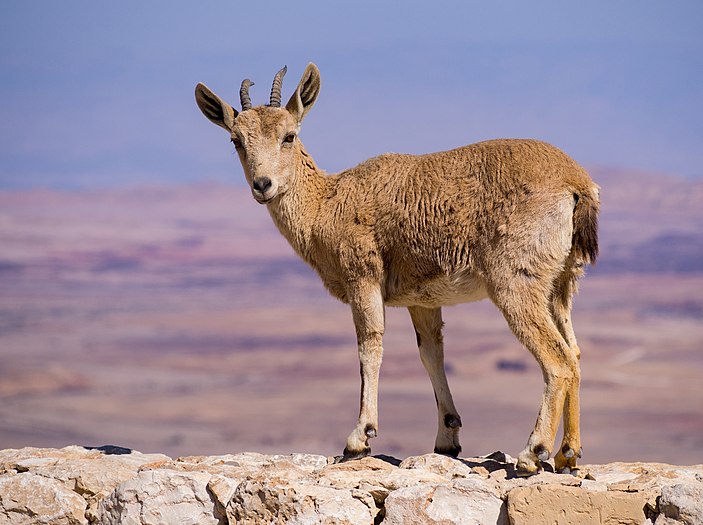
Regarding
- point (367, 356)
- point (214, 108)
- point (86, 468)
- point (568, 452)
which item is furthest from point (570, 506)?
point (214, 108)

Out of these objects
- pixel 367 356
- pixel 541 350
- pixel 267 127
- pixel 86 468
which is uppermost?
pixel 267 127

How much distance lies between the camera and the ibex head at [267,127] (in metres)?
12.4

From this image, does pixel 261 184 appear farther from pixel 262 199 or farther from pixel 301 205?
pixel 301 205

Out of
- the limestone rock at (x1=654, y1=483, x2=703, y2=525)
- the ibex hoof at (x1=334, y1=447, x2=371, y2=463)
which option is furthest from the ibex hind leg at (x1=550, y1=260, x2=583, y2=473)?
the ibex hoof at (x1=334, y1=447, x2=371, y2=463)

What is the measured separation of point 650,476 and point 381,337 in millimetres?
3337

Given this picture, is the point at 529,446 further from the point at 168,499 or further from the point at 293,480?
the point at 168,499

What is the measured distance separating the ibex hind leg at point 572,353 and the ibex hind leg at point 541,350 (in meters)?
0.09

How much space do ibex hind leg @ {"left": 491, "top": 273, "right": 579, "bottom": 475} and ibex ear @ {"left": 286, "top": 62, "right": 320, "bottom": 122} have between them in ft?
12.0

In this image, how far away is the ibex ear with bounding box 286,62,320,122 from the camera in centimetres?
1287

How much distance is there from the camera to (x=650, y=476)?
36.7 feet

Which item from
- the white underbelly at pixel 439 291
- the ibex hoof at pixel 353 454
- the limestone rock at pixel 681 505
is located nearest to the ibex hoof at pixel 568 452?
the limestone rock at pixel 681 505

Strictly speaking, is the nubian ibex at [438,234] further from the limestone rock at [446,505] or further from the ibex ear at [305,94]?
the limestone rock at [446,505]

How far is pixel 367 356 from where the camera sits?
12102mm

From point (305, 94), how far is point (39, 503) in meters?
5.79
